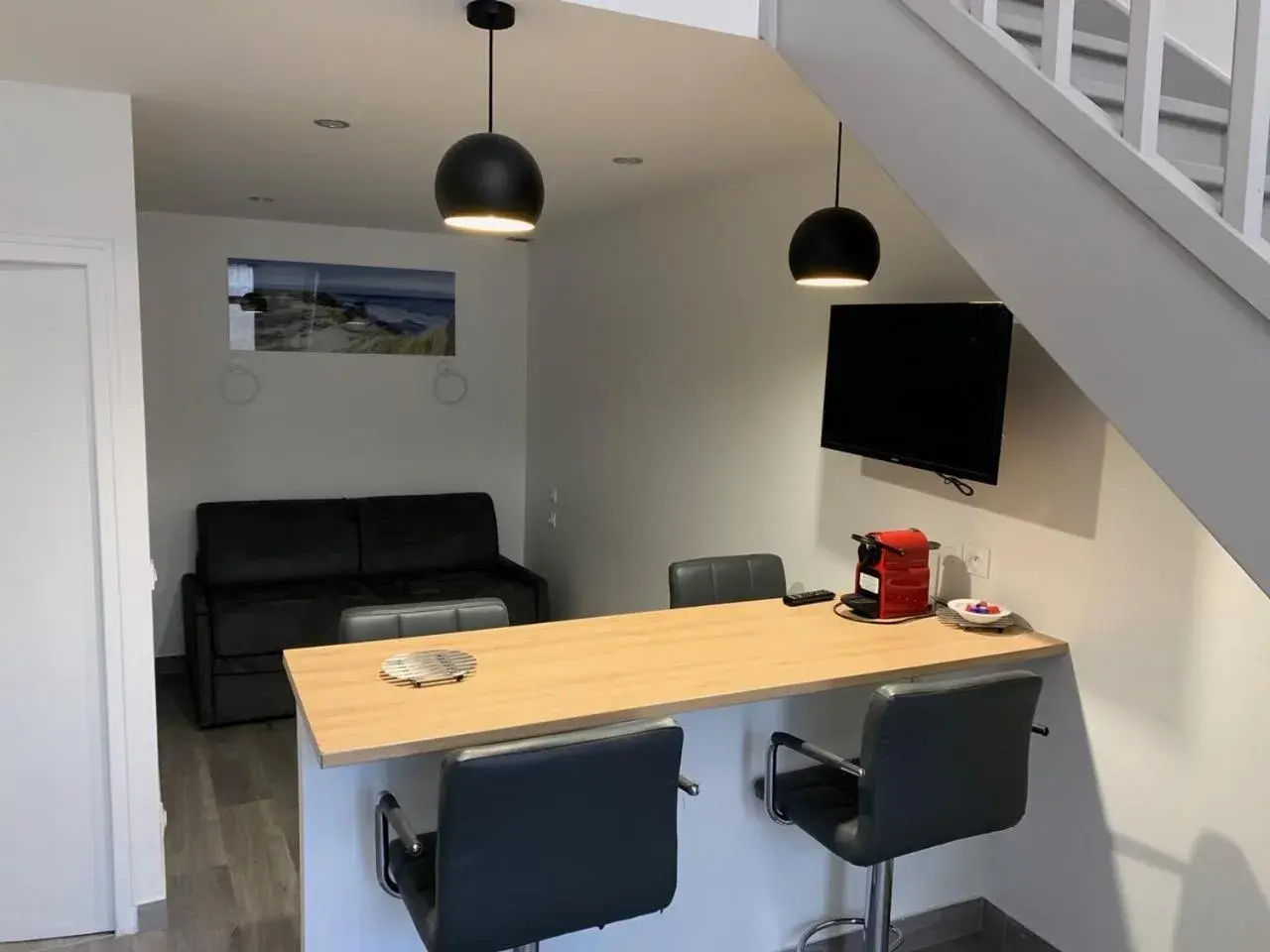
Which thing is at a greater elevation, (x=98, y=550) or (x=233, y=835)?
(x=98, y=550)

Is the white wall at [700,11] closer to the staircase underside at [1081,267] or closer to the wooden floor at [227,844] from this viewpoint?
the staircase underside at [1081,267]

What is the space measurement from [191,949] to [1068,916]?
8.31 ft

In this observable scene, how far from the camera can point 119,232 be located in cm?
274

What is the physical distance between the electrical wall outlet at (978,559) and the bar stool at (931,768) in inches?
28.6

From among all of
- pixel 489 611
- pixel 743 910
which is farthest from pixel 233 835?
pixel 743 910

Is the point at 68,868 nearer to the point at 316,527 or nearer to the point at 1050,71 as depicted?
the point at 316,527

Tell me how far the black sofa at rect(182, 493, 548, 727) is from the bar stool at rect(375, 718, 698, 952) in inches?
112

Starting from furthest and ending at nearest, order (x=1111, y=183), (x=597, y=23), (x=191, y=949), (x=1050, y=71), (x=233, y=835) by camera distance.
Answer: (x=233, y=835) < (x=191, y=949) < (x=597, y=23) < (x=1050, y=71) < (x=1111, y=183)

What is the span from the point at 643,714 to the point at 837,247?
1391mm

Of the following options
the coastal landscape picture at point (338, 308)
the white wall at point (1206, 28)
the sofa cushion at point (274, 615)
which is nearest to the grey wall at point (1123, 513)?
the white wall at point (1206, 28)

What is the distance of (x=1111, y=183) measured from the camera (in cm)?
141

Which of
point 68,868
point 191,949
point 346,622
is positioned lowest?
point 191,949

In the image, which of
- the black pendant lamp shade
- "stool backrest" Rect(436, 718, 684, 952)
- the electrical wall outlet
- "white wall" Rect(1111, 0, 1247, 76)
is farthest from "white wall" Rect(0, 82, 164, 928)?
"white wall" Rect(1111, 0, 1247, 76)

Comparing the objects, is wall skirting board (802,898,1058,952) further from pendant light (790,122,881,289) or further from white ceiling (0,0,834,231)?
white ceiling (0,0,834,231)
